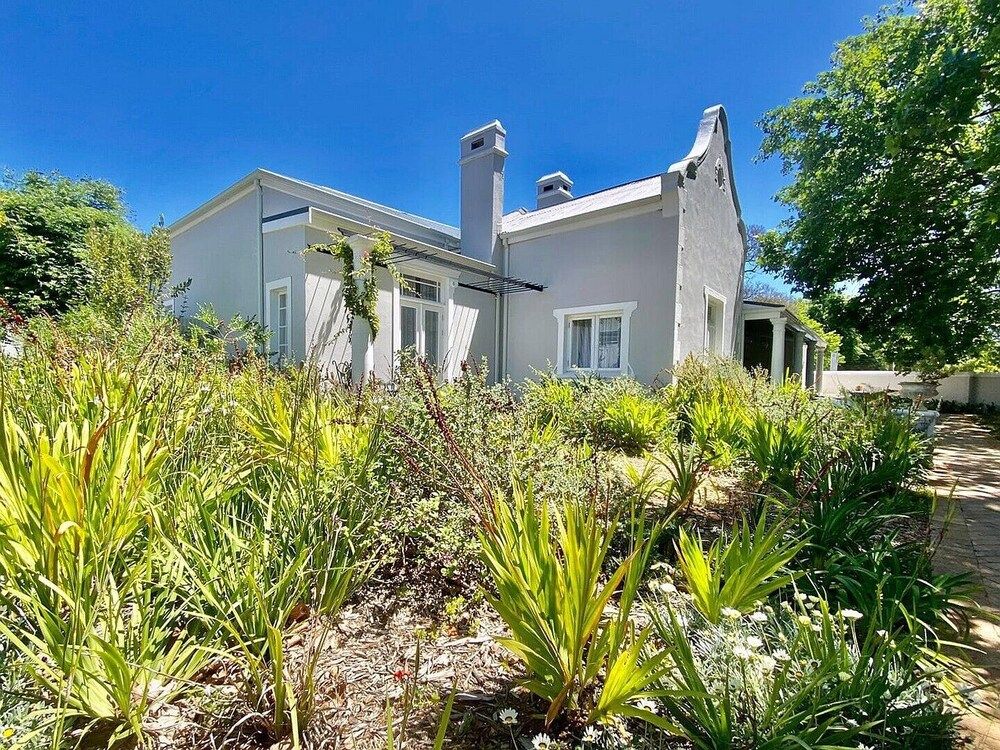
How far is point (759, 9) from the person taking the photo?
6.88 meters

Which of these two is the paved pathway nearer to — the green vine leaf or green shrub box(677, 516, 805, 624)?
green shrub box(677, 516, 805, 624)

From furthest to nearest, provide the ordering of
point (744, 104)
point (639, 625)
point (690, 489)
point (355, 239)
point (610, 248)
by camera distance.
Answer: point (744, 104) < point (610, 248) < point (355, 239) < point (690, 489) < point (639, 625)

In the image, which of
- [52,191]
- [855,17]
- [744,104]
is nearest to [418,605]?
[744,104]

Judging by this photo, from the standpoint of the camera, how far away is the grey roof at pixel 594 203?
988 centimetres

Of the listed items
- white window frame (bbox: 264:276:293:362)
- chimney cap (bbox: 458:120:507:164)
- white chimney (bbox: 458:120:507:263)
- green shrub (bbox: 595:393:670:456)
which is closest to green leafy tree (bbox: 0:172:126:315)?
white window frame (bbox: 264:276:293:362)

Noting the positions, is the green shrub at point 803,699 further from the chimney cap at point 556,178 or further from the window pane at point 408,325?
the chimney cap at point 556,178

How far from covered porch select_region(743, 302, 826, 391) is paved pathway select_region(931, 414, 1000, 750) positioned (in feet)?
10.4

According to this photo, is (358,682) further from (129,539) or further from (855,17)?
(855,17)

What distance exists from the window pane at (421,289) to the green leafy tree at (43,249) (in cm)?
972

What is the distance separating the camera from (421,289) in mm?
9953

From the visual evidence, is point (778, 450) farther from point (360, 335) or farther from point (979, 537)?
point (360, 335)

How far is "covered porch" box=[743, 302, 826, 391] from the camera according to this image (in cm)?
1286

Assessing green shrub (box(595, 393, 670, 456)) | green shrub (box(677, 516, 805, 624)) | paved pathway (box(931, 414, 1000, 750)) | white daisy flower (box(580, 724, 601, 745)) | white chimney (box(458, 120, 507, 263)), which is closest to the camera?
white daisy flower (box(580, 724, 601, 745))

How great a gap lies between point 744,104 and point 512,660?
50.3ft
